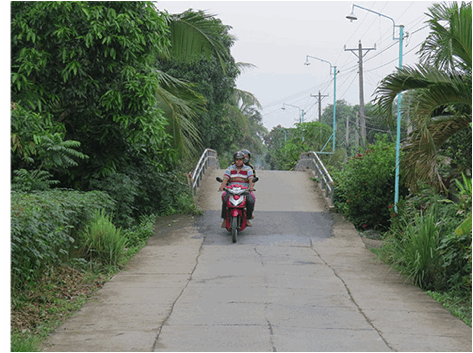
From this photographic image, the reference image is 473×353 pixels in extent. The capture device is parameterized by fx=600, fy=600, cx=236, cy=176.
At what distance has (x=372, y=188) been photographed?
1483 centimetres

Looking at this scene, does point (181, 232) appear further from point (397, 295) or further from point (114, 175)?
point (397, 295)

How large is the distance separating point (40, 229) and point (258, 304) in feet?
9.34

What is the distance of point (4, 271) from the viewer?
5395 mm

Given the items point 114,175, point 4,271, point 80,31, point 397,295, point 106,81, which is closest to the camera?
point 4,271

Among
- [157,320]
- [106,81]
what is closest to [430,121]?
[157,320]

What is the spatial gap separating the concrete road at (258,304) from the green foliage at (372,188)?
201 centimetres

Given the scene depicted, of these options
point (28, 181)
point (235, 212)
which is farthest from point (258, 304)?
point (235, 212)

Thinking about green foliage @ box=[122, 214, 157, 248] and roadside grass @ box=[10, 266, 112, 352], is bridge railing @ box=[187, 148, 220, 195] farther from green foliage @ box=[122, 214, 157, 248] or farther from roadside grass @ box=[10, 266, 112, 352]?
roadside grass @ box=[10, 266, 112, 352]

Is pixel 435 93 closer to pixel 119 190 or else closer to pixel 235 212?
pixel 235 212

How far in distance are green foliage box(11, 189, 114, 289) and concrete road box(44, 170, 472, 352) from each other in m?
0.86

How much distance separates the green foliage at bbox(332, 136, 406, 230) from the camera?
48.3ft

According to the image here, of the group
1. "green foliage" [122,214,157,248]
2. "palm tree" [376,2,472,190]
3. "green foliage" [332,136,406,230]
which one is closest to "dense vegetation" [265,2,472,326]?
"palm tree" [376,2,472,190]

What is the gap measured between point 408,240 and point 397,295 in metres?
1.43

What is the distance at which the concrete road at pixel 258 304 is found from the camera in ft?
19.1
